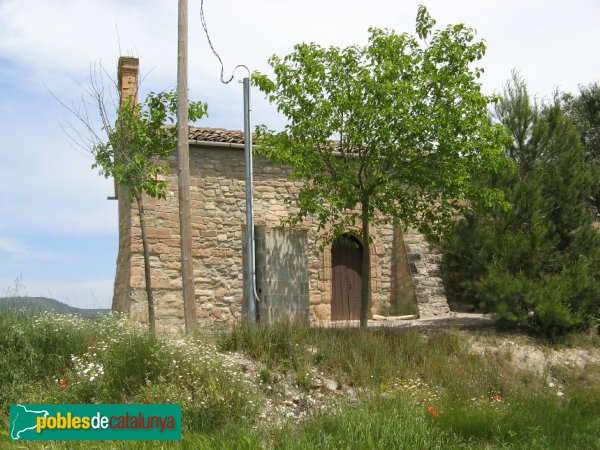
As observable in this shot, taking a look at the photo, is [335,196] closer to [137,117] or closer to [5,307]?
[137,117]

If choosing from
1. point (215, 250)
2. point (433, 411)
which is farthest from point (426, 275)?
point (433, 411)

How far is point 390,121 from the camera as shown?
11.0m

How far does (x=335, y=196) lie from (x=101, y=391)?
5126 millimetres

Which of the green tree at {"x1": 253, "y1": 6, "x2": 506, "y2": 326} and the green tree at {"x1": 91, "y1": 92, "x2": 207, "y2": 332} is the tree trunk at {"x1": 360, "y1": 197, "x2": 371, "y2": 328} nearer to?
the green tree at {"x1": 253, "y1": 6, "x2": 506, "y2": 326}

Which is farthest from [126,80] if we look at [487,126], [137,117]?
[487,126]

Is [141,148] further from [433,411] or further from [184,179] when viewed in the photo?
[433,411]

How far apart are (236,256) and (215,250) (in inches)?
17.6

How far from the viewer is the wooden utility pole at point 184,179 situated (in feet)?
32.6

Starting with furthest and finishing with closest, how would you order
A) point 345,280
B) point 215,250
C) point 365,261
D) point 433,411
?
point 345,280 → point 215,250 → point 365,261 → point 433,411

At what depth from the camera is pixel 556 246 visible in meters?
12.6

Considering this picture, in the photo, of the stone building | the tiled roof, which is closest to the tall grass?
the stone building

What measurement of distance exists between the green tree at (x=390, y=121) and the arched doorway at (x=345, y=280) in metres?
3.52

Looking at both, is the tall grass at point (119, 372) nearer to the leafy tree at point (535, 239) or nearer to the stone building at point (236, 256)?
the stone building at point (236, 256)

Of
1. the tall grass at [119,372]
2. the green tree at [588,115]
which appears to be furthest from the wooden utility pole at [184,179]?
the green tree at [588,115]
